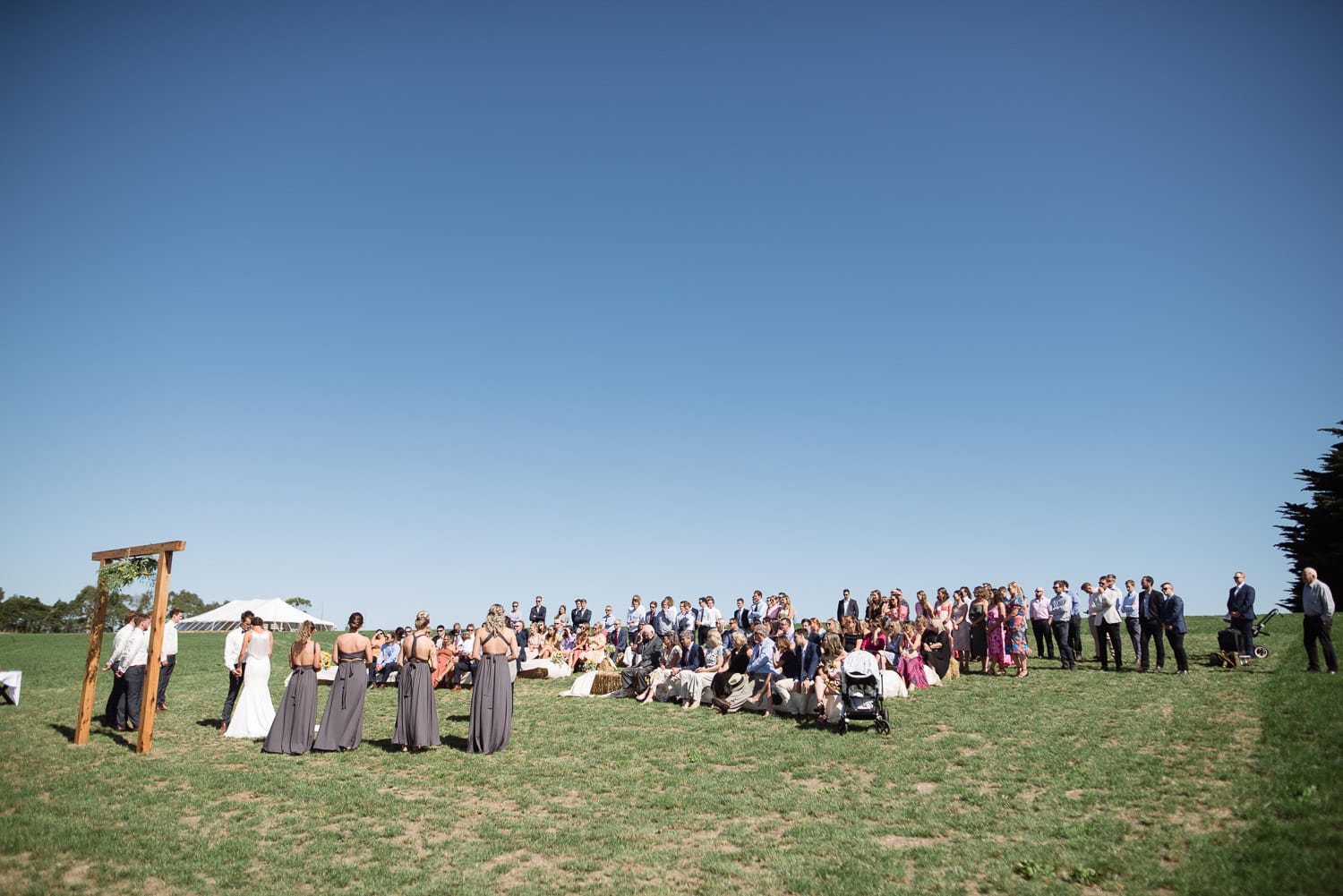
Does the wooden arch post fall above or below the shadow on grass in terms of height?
above

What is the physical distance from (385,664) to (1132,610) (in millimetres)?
18996

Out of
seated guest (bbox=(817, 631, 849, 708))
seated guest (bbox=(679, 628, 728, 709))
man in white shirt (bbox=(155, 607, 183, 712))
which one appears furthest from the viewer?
seated guest (bbox=(679, 628, 728, 709))

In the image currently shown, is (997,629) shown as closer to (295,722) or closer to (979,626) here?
(979,626)

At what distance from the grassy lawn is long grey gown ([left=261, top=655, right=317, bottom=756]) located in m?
0.41

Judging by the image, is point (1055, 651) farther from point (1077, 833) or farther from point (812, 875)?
point (812, 875)

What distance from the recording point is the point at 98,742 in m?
12.3

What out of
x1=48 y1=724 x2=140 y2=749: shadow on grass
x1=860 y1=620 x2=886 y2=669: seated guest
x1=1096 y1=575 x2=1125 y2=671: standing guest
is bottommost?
x1=48 y1=724 x2=140 y2=749: shadow on grass

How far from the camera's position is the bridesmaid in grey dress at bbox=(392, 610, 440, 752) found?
11.8 metres

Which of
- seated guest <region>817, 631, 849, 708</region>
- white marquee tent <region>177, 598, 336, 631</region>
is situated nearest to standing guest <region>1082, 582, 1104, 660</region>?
seated guest <region>817, 631, 849, 708</region>

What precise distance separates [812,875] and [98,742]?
1221 centimetres

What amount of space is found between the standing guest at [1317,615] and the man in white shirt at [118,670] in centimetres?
2114

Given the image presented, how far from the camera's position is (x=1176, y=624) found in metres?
16.1

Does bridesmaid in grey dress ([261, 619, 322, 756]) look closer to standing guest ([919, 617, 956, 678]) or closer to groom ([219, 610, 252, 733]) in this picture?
groom ([219, 610, 252, 733])

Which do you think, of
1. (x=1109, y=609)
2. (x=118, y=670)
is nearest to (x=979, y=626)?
(x=1109, y=609)
